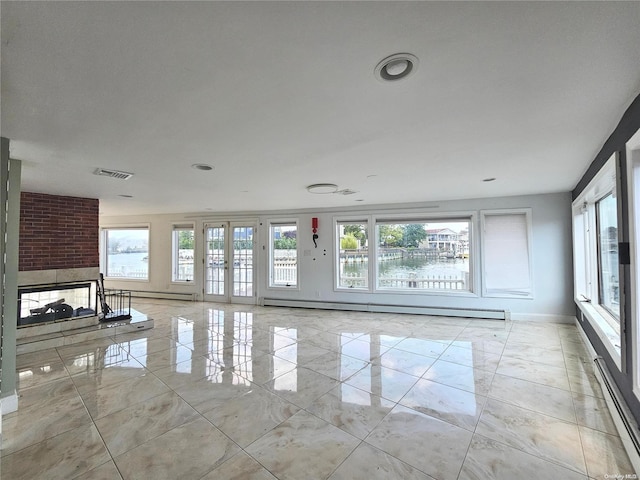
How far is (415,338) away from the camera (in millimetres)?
4188

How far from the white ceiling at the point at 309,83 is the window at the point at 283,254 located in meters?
3.84

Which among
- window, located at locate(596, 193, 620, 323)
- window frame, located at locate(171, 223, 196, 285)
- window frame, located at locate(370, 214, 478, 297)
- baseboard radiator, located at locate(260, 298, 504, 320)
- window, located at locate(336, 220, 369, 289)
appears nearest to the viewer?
window, located at locate(596, 193, 620, 323)

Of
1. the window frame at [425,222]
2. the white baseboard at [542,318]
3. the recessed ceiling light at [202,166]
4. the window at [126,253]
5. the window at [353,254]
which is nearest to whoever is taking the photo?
the recessed ceiling light at [202,166]

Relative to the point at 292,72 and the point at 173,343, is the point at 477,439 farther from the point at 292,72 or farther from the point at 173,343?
the point at 173,343

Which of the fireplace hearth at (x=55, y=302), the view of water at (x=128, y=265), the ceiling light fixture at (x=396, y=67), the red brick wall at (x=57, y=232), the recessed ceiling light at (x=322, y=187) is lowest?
the fireplace hearth at (x=55, y=302)

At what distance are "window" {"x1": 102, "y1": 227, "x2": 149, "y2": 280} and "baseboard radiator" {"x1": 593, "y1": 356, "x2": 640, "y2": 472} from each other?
9160mm

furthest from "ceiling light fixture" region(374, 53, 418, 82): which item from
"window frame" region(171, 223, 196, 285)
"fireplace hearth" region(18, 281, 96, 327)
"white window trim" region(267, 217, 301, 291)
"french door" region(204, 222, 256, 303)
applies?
"window frame" region(171, 223, 196, 285)

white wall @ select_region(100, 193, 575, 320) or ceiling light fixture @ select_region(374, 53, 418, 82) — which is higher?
ceiling light fixture @ select_region(374, 53, 418, 82)

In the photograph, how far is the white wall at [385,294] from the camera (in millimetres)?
4848

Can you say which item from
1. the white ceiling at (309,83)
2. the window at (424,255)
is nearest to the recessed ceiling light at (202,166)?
the white ceiling at (309,83)

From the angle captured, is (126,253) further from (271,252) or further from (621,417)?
(621,417)

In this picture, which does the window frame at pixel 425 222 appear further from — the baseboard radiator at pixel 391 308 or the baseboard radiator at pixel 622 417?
the baseboard radiator at pixel 622 417

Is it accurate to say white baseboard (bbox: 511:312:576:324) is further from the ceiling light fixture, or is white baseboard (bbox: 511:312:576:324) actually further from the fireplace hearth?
the fireplace hearth

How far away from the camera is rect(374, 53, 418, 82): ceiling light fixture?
1.31m
